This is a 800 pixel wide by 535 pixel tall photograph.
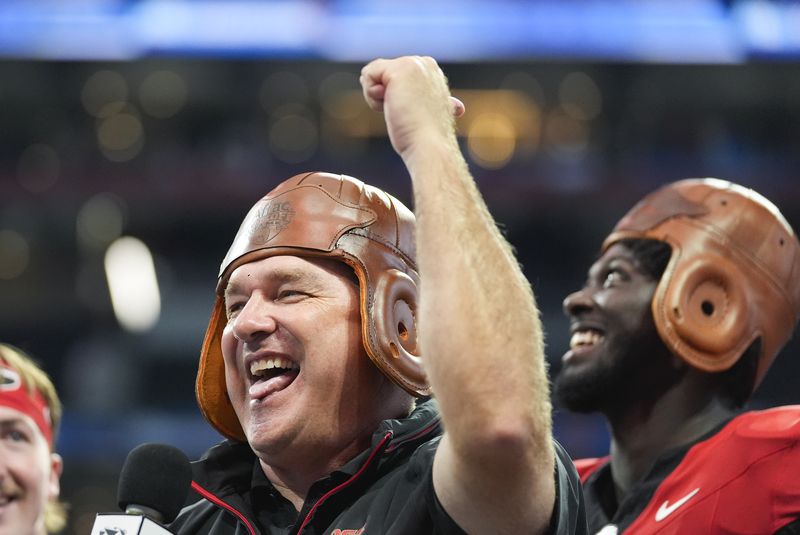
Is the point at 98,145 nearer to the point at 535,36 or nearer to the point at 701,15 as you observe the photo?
the point at 535,36

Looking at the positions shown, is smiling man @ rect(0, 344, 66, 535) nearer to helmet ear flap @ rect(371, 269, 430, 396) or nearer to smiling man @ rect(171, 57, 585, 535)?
smiling man @ rect(171, 57, 585, 535)

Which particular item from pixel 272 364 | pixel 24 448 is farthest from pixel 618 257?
pixel 24 448

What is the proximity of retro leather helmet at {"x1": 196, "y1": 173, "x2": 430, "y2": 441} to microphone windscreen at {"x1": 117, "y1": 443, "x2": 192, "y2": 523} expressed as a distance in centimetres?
36

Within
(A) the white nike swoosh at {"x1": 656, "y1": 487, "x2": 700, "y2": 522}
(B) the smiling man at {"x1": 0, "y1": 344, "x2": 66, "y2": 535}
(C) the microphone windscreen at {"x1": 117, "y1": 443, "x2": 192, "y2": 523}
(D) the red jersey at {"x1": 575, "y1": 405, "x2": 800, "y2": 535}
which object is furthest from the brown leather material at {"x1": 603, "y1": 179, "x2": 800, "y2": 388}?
(B) the smiling man at {"x1": 0, "y1": 344, "x2": 66, "y2": 535}

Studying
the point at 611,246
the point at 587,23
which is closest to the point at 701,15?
the point at 587,23

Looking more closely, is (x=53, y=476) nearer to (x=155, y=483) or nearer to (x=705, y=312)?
(x=155, y=483)

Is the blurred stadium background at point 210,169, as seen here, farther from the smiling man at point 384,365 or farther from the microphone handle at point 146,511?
the microphone handle at point 146,511

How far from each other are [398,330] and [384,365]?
9 centimetres

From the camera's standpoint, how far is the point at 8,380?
2842 mm

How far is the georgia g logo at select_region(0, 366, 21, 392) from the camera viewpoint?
9.26 ft

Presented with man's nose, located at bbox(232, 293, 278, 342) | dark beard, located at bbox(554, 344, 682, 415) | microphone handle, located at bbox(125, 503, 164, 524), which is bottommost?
dark beard, located at bbox(554, 344, 682, 415)

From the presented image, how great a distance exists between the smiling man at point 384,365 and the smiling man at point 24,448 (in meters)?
0.77

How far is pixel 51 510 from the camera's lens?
314cm

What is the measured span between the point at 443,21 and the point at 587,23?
3.43ft
